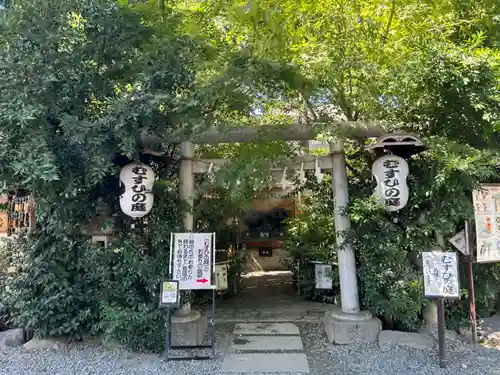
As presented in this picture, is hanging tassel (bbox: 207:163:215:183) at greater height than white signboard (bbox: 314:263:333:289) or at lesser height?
greater

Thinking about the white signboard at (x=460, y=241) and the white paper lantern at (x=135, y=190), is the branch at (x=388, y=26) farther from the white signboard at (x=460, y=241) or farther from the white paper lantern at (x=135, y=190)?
the white paper lantern at (x=135, y=190)

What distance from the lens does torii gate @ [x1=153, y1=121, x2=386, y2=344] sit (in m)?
6.03

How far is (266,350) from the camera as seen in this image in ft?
19.8

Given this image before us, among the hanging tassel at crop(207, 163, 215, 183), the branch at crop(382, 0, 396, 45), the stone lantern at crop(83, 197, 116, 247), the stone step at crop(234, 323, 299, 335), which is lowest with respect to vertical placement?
the stone step at crop(234, 323, 299, 335)

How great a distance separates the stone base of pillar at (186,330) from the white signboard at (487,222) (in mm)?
4355

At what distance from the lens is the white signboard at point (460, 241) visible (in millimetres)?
6121

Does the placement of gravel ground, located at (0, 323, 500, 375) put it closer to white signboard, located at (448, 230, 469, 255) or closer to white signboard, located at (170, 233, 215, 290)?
white signboard, located at (170, 233, 215, 290)

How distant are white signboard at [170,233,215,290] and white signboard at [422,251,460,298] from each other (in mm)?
2918

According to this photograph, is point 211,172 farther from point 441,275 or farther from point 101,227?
Result: point 441,275

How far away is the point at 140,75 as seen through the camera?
16.8ft

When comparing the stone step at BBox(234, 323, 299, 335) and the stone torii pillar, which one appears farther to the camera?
the stone step at BBox(234, 323, 299, 335)

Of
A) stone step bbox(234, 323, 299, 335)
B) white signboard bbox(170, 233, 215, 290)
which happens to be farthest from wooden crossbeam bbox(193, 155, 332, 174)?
stone step bbox(234, 323, 299, 335)

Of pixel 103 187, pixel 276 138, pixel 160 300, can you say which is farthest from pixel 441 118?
pixel 103 187

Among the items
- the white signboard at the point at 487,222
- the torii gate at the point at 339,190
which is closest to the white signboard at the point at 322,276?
the torii gate at the point at 339,190
